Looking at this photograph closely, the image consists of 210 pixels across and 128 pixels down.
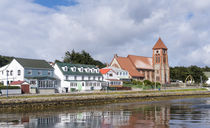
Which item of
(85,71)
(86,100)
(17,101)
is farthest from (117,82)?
(17,101)

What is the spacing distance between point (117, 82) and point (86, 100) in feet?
118

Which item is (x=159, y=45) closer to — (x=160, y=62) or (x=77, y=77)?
(x=160, y=62)

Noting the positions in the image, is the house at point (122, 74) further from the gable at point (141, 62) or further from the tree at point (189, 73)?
the tree at point (189, 73)

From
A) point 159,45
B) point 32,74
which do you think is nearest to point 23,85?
point 32,74

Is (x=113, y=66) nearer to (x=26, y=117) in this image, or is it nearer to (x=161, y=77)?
(x=161, y=77)

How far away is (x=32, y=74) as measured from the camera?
72.2 metres

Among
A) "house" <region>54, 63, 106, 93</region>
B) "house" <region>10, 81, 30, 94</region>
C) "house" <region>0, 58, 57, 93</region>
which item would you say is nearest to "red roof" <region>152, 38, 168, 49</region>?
"house" <region>54, 63, 106, 93</region>

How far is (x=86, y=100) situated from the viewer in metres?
60.8

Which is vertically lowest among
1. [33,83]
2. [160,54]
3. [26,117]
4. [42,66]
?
[26,117]

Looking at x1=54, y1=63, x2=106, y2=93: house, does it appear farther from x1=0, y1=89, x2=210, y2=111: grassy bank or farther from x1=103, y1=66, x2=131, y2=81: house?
x1=0, y1=89, x2=210, y2=111: grassy bank

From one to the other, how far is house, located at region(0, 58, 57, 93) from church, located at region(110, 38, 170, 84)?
43656mm

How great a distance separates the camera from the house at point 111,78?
9397 centimetres

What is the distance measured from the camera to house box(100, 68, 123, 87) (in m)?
94.0

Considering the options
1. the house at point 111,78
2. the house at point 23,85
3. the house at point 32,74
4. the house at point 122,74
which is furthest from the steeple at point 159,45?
the house at point 23,85
